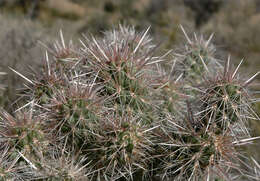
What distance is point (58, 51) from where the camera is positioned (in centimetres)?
376

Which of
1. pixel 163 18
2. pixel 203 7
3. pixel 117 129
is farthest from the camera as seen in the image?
pixel 203 7

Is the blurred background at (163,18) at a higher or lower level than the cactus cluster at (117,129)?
lower

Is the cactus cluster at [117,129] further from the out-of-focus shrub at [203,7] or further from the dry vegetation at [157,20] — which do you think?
the out-of-focus shrub at [203,7]

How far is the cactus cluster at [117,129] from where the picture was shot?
273cm

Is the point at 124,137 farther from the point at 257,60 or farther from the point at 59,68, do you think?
the point at 257,60

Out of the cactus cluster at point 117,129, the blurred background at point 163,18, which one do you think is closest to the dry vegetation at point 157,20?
the blurred background at point 163,18

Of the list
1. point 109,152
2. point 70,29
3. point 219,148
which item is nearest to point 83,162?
point 109,152

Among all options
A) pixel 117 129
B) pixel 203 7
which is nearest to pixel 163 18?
pixel 203 7

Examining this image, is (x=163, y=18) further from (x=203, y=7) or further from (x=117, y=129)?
(x=117, y=129)

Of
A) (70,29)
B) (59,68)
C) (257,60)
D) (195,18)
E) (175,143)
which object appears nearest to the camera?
(175,143)

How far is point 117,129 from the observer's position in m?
2.77

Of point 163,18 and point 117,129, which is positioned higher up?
point 117,129

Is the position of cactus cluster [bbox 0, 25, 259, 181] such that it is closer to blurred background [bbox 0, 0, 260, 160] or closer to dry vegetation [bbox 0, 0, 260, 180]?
dry vegetation [bbox 0, 0, 260, 180]

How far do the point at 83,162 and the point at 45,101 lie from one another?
660 mm
